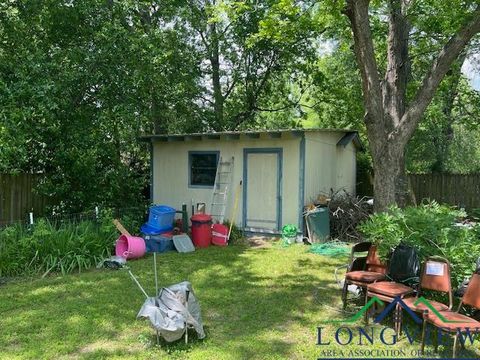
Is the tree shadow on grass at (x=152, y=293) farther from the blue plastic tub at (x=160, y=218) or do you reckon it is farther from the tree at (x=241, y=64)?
the tree at (x=241, y=64)

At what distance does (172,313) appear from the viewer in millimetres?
3836

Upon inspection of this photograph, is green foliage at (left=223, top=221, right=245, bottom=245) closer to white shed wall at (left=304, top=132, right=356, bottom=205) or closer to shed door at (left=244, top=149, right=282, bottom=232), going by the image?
shed door at (left=244, top=149, right=282, bottom=232)

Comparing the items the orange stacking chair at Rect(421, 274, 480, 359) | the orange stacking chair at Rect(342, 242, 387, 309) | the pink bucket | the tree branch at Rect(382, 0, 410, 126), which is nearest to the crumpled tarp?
the orange stacking chair at Rect(342, 242, 387, 309)

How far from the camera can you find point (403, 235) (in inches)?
187

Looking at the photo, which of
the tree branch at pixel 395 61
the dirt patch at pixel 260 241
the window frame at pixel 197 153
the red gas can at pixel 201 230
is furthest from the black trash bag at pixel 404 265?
the window frame at pixel 197 153

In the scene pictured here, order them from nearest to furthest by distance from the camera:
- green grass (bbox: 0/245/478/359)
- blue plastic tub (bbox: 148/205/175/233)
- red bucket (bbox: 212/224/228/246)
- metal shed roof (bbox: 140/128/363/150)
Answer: green grass (bbox: 0/245/478/359) < blue plastic tub (bbox: 148/205/175/233) < metal shed roof (bbox: 140/128/363/150) < red bucket (bbox: 212/224/228/246)

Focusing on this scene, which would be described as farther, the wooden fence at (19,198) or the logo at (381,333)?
the wooden fence at (19,198)

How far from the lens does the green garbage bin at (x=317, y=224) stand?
9008 millimetres

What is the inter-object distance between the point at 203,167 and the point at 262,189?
181 cm

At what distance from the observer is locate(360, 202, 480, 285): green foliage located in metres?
4.35

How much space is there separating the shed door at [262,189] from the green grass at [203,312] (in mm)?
2250

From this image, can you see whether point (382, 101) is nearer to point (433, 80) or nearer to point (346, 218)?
point (433, 80)

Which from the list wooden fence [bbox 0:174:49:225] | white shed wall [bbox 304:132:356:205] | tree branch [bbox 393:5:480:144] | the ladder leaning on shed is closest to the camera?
tree branch [bbox 393:5:480:144]

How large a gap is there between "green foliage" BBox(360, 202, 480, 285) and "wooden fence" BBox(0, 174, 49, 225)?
7.22 m
